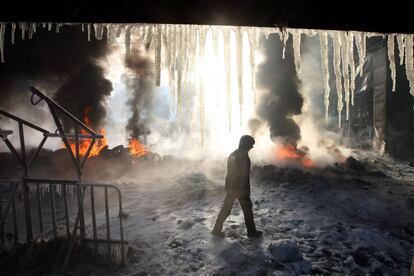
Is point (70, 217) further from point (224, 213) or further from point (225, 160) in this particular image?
point (225, 160)

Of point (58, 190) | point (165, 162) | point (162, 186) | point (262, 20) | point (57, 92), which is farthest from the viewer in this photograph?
point (57, 92)

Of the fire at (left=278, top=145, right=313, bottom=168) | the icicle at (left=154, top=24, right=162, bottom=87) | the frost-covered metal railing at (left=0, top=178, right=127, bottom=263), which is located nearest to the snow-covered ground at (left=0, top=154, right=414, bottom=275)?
the frost-covered metal railing at (left=0, top=178, right=127, bottom=263)

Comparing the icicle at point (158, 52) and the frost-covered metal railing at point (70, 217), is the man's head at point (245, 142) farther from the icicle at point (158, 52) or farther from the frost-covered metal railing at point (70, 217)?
the icicle at point (158, 52)

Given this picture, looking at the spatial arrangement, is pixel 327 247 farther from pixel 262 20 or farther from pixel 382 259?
pixel 262 20

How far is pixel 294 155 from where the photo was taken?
15297 mm

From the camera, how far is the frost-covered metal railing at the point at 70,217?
509 cm

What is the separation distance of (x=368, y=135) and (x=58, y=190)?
68.1ft

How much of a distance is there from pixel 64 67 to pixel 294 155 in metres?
16.6

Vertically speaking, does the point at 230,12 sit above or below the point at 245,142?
above

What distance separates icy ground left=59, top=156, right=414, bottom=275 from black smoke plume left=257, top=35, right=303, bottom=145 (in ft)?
18.0

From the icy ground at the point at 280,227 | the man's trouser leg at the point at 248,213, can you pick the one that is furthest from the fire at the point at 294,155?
the man's trouser leg at the point at 248,213

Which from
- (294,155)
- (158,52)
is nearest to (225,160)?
(294,155)

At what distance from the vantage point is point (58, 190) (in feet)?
36.3

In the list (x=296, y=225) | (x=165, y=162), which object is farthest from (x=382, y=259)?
(x=165, y=162)
